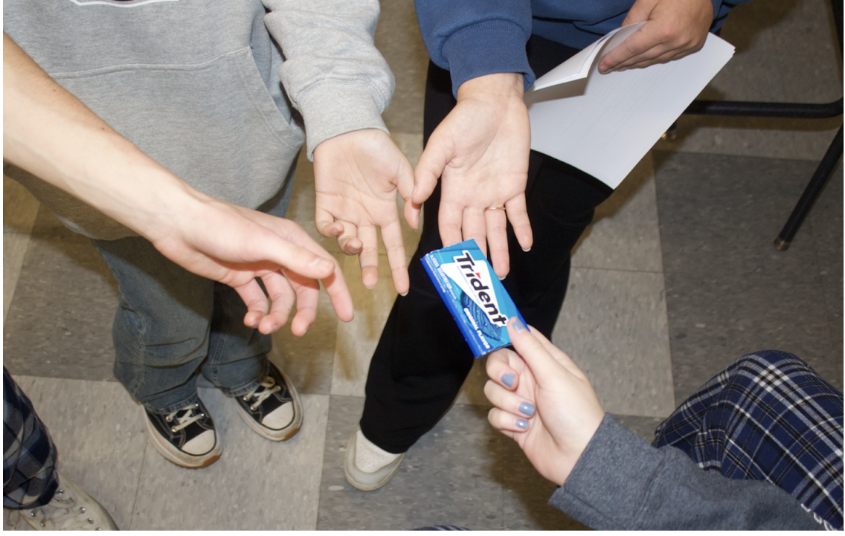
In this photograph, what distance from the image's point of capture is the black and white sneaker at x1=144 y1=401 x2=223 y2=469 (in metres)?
1.49

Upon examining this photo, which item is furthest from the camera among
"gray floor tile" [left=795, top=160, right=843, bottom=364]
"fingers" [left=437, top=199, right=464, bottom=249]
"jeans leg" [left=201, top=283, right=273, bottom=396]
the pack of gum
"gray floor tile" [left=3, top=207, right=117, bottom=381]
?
"gray floor tile" [left=795, top=160, right=843, bottom=364]

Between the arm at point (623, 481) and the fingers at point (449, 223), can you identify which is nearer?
the arm at point (623, 481)

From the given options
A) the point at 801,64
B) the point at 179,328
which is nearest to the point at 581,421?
the point at 179,328

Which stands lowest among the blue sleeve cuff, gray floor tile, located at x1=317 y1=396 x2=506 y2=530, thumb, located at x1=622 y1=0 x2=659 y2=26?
gray floor tile, located at x1=317 y1=396 x2=506 y2=530

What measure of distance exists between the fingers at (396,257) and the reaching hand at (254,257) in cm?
13

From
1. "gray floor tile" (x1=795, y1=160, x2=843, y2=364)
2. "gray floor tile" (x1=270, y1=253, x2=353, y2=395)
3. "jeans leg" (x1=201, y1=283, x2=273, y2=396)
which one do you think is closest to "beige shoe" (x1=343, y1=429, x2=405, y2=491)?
"gray floor tile" (x1=270, y1=253, x2=353, y2=395)

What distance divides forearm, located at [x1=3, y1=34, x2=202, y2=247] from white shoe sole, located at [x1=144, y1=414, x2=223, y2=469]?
94cm

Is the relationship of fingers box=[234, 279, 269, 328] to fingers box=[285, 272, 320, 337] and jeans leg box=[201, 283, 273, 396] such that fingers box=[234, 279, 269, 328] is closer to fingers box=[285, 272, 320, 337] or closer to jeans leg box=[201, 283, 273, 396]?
fingers box=[285, 272, 320, 337]

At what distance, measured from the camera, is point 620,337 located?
5.71ft

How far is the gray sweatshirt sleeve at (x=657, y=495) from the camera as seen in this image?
72 cm

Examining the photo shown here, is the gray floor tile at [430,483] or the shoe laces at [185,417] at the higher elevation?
the shoe laces at [185,417]

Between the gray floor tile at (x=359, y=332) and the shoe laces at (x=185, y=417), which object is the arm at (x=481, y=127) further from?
the shoe laces at (x=185, y=417)

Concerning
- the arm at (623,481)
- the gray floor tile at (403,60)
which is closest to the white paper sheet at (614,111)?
the arm at (623,481)

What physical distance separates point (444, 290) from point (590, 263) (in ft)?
3.31
